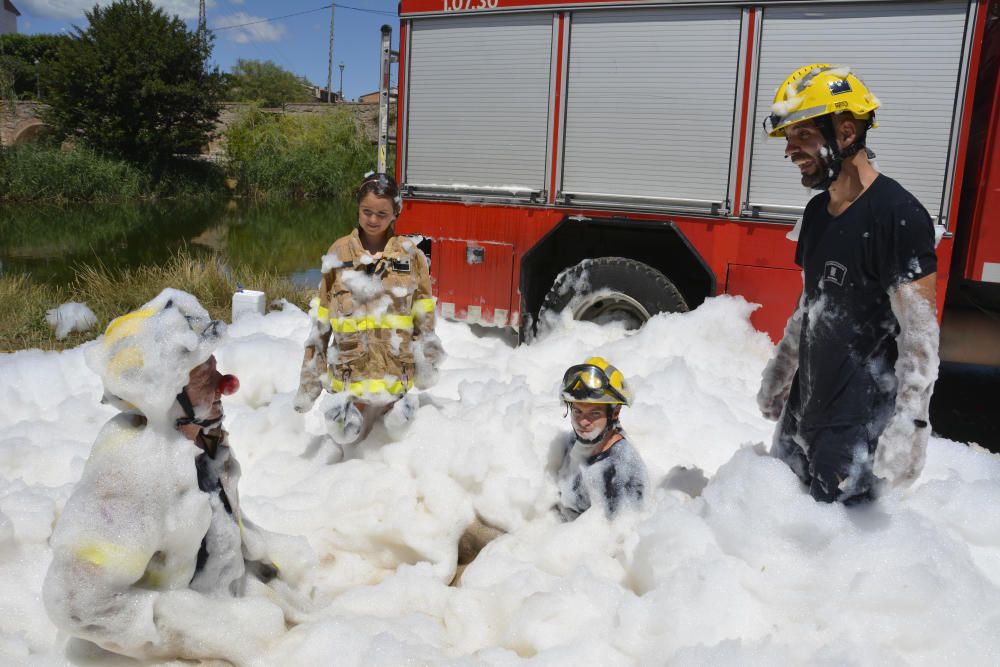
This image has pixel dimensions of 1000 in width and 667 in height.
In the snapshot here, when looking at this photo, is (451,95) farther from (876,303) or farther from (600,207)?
(876,303)

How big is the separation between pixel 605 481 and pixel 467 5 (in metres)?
3.88

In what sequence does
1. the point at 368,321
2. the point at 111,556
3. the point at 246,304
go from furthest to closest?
the point at 246,304, the point at 368,321, the point at 111,556

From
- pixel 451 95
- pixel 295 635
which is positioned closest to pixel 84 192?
pixel 451 95

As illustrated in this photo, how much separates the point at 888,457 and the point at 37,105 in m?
34.3

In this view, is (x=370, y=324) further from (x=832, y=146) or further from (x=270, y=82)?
(x=270, y=82)

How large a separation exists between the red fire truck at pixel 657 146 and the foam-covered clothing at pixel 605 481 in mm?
2186

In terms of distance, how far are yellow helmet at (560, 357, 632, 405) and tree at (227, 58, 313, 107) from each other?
67922 mm

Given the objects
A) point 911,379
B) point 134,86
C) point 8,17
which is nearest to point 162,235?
point 134,86

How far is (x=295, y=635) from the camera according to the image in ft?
8.52

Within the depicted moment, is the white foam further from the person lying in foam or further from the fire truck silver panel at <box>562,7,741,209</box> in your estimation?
the fire truck silver panel at <box>562,7,741,209</box>

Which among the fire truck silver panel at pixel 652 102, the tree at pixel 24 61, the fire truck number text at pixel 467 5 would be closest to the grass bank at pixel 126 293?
the fire truck number text at pixel 467 5

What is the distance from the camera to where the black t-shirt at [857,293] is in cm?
242

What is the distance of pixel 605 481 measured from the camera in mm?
3350

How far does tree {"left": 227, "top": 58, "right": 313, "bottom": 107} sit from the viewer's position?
2655 inches
